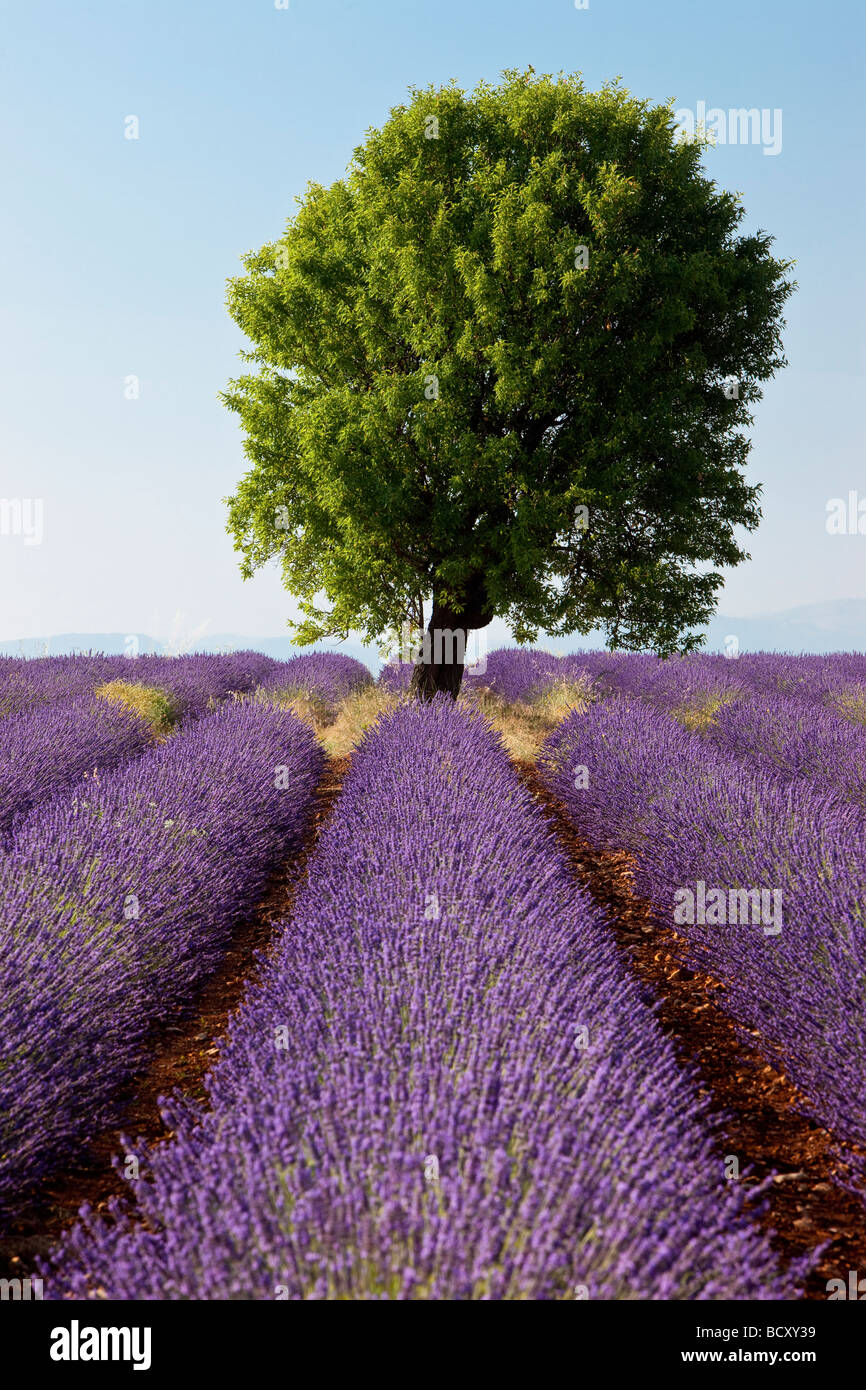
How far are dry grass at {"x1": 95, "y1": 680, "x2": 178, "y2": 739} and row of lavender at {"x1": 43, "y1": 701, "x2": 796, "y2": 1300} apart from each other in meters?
7.68

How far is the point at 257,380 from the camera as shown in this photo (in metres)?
10.4

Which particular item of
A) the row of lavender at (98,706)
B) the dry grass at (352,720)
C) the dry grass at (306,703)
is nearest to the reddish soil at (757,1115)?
the row of lavender at (98,706)

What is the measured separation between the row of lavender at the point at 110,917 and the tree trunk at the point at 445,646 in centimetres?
404

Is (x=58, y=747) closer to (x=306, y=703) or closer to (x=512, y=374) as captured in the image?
(x=512, y=374)

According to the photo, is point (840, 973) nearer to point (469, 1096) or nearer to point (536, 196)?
point (469, 1096)

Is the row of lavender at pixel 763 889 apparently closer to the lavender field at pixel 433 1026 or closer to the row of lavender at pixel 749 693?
the lavender field at pixel 433 1026

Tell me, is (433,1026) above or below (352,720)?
below

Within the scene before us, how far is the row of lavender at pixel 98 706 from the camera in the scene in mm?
6367

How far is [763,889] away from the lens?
3.87 m

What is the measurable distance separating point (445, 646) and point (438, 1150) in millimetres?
8694

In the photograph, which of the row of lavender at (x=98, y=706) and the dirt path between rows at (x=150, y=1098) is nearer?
the dirt path between rows at (x=150, y=1098)

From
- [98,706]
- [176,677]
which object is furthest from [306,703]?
[98,706]

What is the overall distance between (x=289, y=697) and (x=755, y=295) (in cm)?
767
